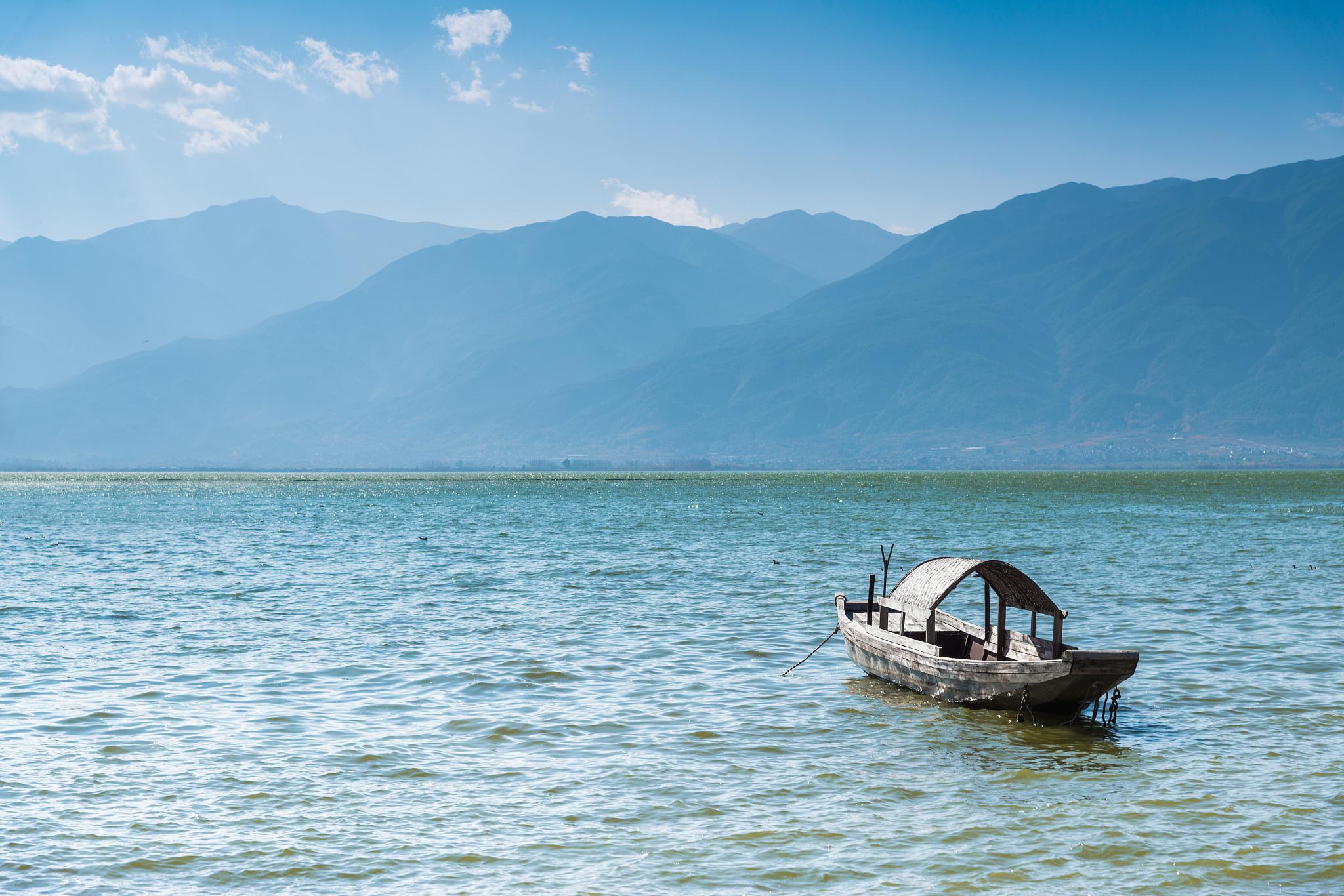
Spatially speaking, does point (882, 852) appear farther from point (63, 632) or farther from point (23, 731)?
point (63, 632)

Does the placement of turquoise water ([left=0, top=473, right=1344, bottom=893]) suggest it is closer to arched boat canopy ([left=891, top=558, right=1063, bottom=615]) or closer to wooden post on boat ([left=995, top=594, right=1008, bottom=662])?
wooden post on boat ([left=995, top=594, right=1008, bottom=662])

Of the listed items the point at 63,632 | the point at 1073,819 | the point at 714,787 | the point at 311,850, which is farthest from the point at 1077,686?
the point at 63,632

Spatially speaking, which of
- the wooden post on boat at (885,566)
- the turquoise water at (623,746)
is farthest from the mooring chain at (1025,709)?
the wooden post on boat at (885,566)

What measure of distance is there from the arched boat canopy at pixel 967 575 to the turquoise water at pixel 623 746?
216cm

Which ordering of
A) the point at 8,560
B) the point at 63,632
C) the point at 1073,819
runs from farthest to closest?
the point at 8,560, the point at 63,632, the point at 1073,819

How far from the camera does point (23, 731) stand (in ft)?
67.9

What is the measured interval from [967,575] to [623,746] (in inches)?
347

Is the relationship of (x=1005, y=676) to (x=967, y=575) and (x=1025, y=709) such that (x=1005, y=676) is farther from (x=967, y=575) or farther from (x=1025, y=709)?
(x=967, y=575)

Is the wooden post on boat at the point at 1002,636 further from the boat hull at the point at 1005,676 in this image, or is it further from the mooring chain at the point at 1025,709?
the mooring chain at the point at 1025,709

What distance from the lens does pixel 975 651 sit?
25438mm

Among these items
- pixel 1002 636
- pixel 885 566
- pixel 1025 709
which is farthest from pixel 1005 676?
pixel 885 566

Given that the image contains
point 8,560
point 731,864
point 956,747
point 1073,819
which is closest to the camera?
point 731,864

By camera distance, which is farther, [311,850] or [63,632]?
[63,632]

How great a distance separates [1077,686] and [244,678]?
58.6 ft
